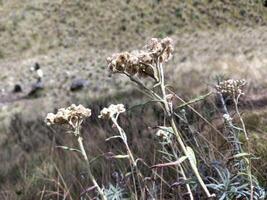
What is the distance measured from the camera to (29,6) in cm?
3516

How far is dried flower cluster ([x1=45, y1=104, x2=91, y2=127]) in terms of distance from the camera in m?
1.75

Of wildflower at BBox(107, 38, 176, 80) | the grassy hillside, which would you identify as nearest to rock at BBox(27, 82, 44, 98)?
the grassy hillside

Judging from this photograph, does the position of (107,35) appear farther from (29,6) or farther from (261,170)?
(261,170)

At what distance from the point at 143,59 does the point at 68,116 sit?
1.12 feet

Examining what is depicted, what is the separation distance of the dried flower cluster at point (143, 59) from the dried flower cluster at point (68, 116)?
27 centimetres

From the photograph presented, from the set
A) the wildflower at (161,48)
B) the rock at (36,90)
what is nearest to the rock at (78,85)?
the rock at (36,90)

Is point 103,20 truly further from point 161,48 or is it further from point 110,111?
point 161,48

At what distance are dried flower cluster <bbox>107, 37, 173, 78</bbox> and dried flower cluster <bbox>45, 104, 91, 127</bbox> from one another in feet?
0.88

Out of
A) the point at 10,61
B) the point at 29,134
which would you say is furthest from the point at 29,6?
the point at 29,134

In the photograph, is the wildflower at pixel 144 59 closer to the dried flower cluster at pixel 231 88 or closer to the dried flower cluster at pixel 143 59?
the dried flower cluster at pixel 143 59

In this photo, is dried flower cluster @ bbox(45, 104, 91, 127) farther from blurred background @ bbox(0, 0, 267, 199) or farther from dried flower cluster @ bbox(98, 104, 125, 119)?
blurred background @ bbox(0, 0, 267, 199)

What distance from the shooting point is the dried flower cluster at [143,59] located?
5.07ft

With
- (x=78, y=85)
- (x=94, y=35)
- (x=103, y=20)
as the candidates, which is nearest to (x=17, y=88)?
(x=78, y=85)

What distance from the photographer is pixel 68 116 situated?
1.76 metres
